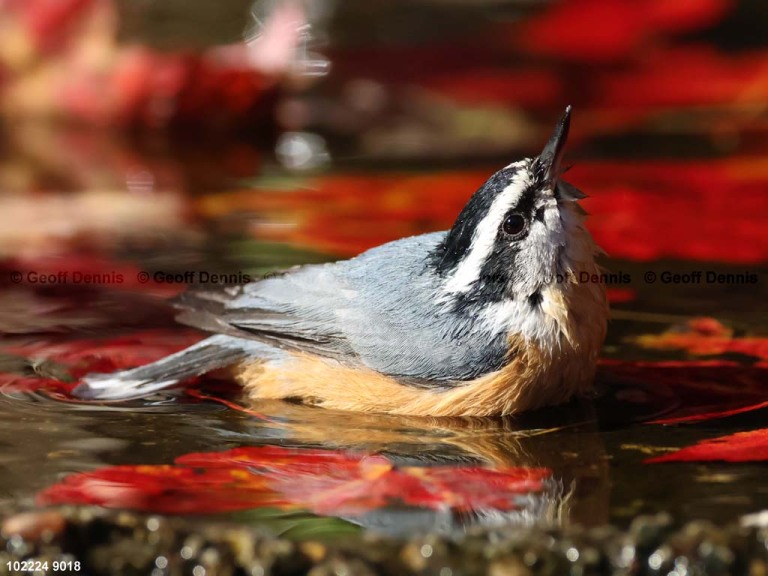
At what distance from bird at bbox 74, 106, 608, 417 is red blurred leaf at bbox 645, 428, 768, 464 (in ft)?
1.63

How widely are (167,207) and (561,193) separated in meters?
2.91

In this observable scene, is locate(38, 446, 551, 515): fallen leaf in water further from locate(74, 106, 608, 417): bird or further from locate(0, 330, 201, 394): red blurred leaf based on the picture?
locate(0, 330, 201, 394): red blurred leaf

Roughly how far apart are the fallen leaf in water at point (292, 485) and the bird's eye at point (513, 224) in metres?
0.79

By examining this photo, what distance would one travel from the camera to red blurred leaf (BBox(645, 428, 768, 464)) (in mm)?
3088

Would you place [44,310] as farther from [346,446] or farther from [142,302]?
[346,446]

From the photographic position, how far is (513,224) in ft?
11.6

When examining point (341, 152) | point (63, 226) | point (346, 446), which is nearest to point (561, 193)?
point (346, 446)

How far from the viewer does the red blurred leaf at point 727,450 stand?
309 cm

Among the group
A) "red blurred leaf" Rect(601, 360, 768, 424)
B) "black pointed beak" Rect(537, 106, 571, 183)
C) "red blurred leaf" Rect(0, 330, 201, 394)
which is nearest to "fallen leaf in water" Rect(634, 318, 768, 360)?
"red blurred leaf" Rect(601, 360, 768, 424)

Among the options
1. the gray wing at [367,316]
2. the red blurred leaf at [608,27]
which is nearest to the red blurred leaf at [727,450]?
the gray wing at [367,316]

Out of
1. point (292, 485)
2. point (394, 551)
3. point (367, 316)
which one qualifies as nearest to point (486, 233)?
point (367, 316)

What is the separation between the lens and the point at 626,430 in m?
3.39

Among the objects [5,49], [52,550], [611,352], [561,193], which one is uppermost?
[5,49]

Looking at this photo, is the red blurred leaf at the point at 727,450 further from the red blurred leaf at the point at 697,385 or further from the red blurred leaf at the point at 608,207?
the red blurred leaf at the point at 608,207
